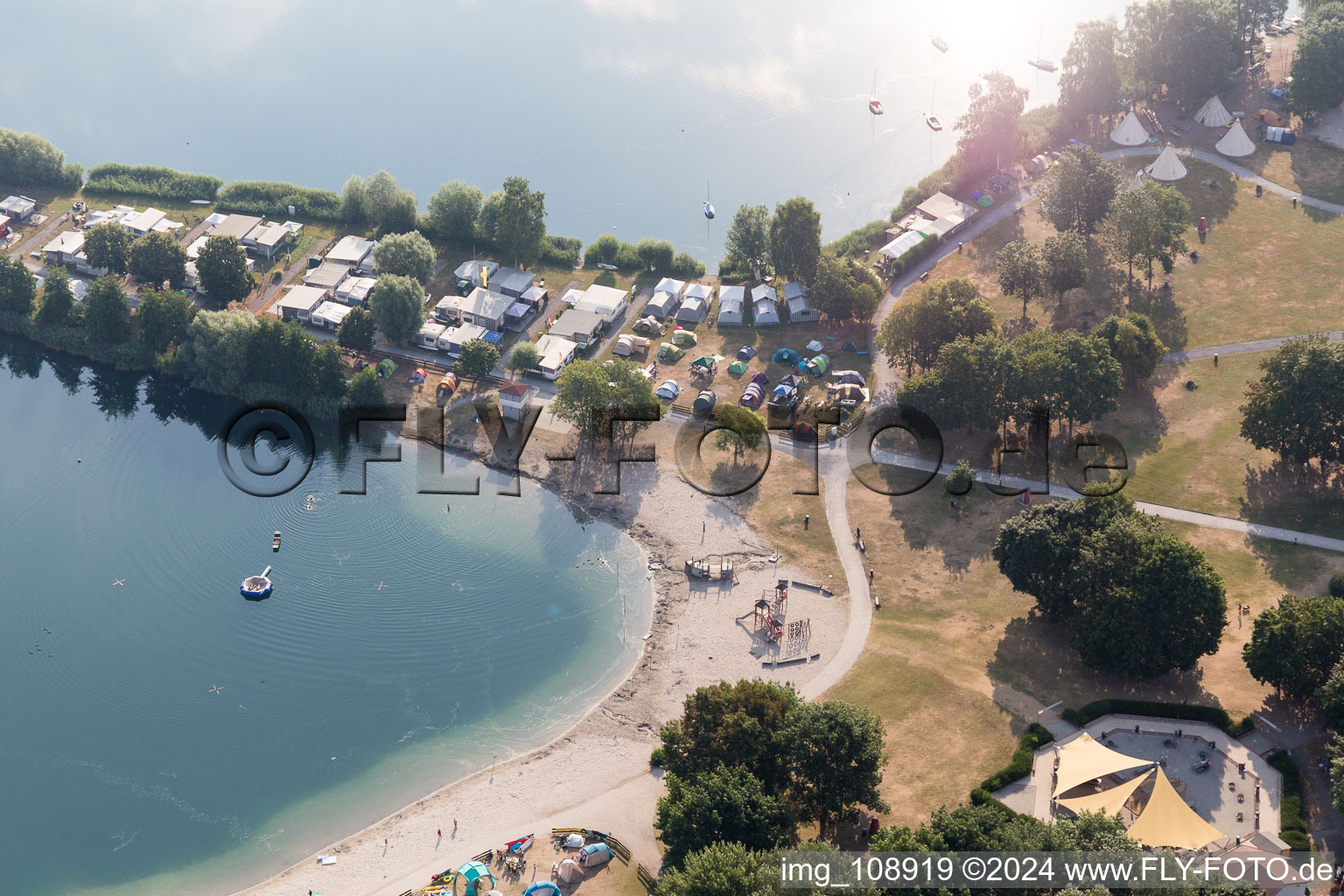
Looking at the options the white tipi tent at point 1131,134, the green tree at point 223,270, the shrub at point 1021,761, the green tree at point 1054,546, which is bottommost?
the shrub at point 1021,761

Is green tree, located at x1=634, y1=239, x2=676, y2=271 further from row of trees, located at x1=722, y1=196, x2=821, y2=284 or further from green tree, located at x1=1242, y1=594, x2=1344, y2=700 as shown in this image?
green tree, located at x1=1242, y1=594, x2=1344, y2=700

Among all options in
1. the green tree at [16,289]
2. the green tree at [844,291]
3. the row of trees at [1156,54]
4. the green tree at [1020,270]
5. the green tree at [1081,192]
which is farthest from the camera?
the row of trees at [1156,54]

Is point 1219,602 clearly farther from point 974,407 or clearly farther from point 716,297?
point 716,297

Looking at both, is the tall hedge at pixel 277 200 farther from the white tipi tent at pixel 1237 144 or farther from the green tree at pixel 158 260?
the white tipi tent at pixel 1237 144

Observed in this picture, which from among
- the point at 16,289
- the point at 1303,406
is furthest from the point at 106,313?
the point at 1303,406

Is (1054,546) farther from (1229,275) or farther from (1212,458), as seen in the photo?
(1229,275)

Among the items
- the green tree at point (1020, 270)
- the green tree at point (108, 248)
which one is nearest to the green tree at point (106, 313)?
the green tree at point (108, 248)

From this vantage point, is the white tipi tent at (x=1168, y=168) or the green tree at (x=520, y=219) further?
the white tipi tent at (x=1168, y=168)
